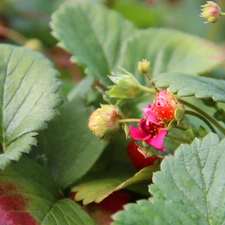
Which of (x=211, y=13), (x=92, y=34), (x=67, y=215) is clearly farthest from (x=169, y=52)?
(x=67, y=215)

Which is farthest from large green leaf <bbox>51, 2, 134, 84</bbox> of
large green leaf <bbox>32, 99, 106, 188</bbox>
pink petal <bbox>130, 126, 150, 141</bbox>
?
pink petal <bbox>130, 126, 150, 141</bbox>

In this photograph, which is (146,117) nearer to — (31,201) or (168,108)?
(168,108)

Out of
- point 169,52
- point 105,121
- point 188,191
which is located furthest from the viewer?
point 169,52

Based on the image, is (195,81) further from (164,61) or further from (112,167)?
(164,61)

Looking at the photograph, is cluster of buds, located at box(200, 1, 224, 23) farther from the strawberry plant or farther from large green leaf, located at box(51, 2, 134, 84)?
large green leaf, located at box(51, 2, 134, 84)

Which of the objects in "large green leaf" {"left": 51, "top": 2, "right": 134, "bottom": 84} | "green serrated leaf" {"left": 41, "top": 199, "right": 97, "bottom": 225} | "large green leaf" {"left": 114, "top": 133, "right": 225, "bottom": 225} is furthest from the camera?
"large green leaf" {"left": 51, "top": 2, "right": 134, "bottom": 84}

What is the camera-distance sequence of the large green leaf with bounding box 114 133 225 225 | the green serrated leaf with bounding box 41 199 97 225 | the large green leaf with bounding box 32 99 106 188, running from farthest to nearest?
the large green leaf with bounding box 32 99 106 188
the green serrated leaf with bounding box 41 199 97 225
the large green leaf with bounding box 114 133 225 225
